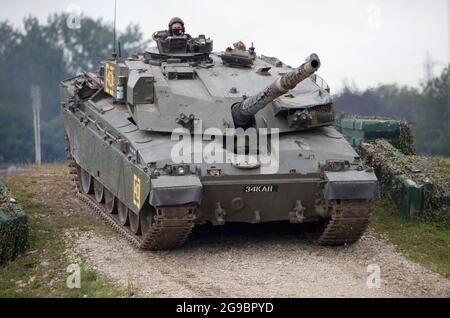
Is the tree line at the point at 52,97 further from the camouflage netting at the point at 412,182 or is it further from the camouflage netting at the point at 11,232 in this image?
the camouflage netting at the point at 11,232

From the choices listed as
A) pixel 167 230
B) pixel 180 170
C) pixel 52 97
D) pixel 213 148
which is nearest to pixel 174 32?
pixel 213 148

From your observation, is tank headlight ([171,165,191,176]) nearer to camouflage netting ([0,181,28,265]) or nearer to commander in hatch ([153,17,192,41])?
camouflage netting ([0,181,28,265])

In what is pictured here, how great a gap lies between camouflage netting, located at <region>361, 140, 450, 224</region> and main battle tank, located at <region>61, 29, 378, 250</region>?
2034 mm

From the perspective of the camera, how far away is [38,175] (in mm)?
25359

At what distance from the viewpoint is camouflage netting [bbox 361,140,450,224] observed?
64.6 ft

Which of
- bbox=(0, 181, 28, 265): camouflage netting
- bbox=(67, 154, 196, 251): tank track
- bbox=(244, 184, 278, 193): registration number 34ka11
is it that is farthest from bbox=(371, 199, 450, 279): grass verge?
bbox=(0, 181, 28, 265): camouflage netting

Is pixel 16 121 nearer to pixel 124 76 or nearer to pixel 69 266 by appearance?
pixel 124 76

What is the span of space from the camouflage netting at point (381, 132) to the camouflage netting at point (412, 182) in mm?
1866

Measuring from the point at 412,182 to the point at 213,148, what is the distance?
14.7 ft

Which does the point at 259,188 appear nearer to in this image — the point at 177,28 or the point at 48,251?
the point at 48,251

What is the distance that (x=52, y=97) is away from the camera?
141ft
